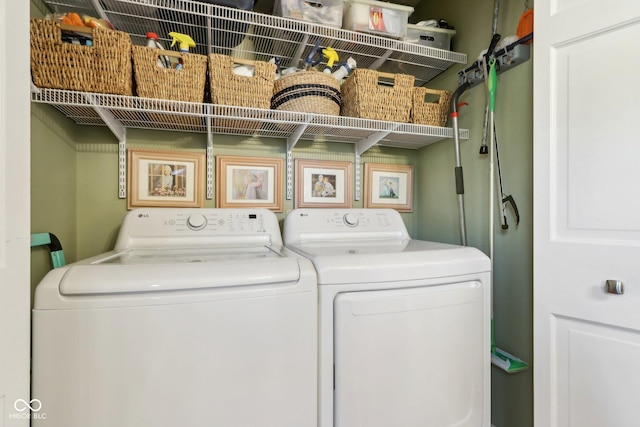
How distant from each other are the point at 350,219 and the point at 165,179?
1000 mm

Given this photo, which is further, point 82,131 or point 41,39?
point 82,131

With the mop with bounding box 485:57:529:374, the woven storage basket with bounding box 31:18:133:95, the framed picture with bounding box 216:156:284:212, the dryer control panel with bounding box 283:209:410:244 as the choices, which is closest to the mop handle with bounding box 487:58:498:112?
the mop with bounding box 485:57:529:374

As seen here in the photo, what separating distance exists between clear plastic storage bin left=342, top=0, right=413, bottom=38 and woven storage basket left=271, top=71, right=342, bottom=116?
0.31 m

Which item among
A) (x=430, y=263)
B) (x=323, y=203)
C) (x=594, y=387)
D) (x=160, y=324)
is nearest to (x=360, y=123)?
(x=323, y=203)

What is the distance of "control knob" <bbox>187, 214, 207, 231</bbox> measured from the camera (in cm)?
135

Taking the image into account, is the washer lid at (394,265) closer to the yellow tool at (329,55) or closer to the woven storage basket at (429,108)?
the woven storage basket at (429,108)

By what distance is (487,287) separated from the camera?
113 centimetres

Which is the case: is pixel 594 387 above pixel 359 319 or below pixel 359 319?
below

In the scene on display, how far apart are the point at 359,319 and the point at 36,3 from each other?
1618 millimetres

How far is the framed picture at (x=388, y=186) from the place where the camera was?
1.93 metres

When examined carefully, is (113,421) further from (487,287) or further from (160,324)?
(487,287)

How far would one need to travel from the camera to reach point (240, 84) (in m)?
1.29

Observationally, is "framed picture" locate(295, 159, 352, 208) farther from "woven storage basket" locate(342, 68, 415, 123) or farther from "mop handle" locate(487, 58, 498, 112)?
"mop handle" locate(487, 58, 498, 112)

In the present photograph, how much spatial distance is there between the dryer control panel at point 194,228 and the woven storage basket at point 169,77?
0.50 m
